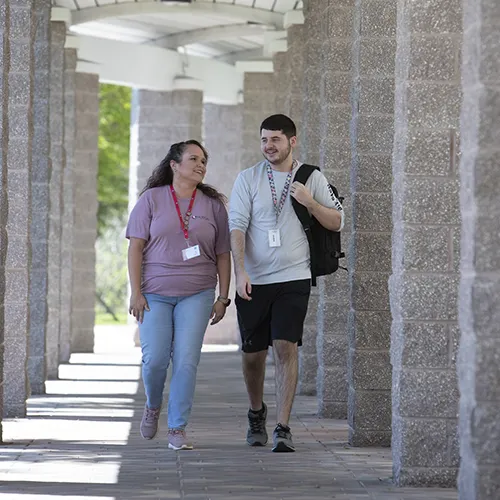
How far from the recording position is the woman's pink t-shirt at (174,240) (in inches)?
379

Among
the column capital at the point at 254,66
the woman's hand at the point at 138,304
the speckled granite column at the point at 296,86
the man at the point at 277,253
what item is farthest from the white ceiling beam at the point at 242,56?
the woman's hand at the point at 138,304

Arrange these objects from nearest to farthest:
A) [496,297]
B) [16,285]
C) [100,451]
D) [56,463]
→ 1. [496,297]
2. [56,463]
3. [100,451]
4. [16,285]

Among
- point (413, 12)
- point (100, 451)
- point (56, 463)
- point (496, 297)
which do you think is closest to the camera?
point (496, 297)

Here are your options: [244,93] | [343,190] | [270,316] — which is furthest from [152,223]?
[244,93]

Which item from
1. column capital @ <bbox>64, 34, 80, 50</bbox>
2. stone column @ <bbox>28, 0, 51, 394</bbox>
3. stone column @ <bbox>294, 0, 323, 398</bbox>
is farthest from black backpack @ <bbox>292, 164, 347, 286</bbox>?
column capital @ <bbox>64, 34, 80, 50</bbox>

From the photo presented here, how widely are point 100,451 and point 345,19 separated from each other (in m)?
4.20

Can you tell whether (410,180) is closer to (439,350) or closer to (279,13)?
(439,350)

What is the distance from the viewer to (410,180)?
7.94 metres

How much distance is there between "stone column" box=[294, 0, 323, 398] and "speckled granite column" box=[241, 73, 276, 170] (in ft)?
26.5

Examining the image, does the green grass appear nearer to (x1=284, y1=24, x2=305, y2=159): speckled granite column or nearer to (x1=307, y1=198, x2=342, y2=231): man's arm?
(x1=284, y1=24, x2=305, y2=159): speckled granite column

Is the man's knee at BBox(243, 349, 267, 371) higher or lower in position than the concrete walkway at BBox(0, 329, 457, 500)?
higher

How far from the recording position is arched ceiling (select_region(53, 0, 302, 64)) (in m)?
19.8

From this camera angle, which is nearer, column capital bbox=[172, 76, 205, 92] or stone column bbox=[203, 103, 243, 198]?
column capital bbox=[172, 76, 205, 92]

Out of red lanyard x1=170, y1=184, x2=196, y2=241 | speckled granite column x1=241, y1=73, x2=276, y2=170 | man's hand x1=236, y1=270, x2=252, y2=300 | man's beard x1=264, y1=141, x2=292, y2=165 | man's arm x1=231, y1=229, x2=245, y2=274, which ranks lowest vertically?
man's hand x1=236, y1=270, x2=252, y2=300
